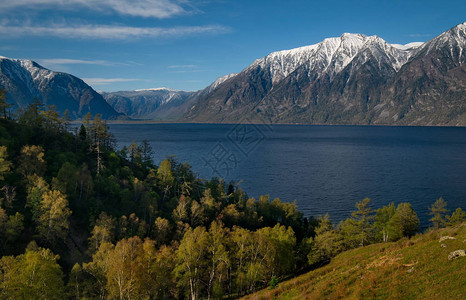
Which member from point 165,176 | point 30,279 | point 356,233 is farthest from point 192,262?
point 165,176

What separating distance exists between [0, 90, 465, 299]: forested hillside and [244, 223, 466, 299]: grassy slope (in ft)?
43.0

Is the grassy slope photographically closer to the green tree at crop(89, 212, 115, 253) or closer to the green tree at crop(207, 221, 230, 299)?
the green tree at crop(207, 221, 230, 299)

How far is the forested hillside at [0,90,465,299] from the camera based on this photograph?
139 feet

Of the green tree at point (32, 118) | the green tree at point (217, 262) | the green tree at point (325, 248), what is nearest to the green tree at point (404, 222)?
the green tree at point (325, 248)

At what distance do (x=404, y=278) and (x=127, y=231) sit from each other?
53375 millimetres

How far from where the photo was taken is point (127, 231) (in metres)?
64.8

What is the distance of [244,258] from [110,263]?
24.3 meters

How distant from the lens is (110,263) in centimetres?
4256

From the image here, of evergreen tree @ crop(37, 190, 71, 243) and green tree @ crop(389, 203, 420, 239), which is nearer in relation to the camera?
evergreen tree @ crop(37, 190, 71, 243)

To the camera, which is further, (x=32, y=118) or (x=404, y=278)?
(x=32, y=118)

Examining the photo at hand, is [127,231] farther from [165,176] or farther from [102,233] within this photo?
[165,176]

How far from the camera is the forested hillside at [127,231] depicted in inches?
1671

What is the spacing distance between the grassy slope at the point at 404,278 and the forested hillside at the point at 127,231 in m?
13.1

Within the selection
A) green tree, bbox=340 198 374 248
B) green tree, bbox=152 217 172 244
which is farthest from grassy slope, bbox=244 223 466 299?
green tree, bbox=152 217 172 244
